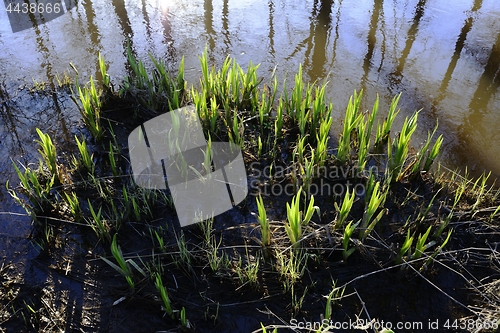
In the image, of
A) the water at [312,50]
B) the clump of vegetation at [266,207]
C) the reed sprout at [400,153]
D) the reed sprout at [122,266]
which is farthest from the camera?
the water at [312,50]

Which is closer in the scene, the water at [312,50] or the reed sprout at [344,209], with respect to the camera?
the reed sprout at [344,209]

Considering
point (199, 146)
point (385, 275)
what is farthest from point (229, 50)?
point (385, 275)

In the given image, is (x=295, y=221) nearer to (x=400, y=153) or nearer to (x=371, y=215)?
(x=371, y=215)

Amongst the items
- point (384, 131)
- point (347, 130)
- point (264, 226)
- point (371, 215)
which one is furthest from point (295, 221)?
point (384, 131)

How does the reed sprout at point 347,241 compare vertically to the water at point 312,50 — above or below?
below

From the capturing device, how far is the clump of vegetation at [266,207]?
71.6 inches

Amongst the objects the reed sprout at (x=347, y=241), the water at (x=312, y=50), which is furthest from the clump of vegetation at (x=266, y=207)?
the water at (x=312, y=50)

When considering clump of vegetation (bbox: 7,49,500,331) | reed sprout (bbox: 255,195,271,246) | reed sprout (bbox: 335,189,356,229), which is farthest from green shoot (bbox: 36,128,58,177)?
reed sprout (bbox: 335,189,356,229)

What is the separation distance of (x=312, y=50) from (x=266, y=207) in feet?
6.46

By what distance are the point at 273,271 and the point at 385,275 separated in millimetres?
549

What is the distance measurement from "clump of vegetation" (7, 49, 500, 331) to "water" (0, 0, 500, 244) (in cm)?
33

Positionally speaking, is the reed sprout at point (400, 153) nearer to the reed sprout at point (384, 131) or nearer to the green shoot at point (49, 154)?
the reed sprout at point (384, 131)

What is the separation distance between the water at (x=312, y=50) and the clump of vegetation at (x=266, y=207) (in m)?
0.33

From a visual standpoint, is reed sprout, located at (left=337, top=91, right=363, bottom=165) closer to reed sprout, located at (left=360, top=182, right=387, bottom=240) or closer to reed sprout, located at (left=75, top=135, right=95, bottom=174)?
reed sprout, located at (left=360, top=182, right=387, bottom=240)
